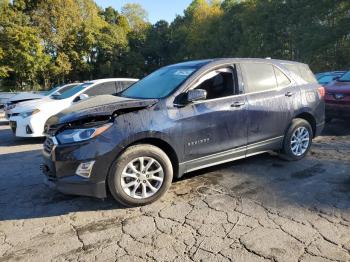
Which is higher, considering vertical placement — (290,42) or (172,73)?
(290,42)

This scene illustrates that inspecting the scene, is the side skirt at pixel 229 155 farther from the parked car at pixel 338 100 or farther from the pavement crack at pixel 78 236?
the parked car at pixel 338 100

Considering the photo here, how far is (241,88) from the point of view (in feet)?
15.9

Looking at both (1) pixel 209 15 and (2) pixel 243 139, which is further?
(1) pixel 209 15

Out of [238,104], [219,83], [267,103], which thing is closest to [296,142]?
[267,103]

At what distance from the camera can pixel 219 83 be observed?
15.6ft

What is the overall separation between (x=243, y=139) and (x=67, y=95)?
5637mm

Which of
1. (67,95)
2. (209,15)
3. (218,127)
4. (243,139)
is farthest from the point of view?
(209,15)

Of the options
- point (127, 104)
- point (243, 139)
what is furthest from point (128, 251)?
point (243, 139)

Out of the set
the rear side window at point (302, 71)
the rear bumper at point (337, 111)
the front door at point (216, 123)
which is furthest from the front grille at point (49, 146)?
the rear bumper at point (337, 111)

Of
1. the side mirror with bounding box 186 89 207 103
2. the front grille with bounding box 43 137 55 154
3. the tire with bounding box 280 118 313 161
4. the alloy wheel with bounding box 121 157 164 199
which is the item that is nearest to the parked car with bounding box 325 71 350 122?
the tire with bounding box 280 118 313 161

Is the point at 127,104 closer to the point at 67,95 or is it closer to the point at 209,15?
the point at 67,95

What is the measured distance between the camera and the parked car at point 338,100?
7.79m

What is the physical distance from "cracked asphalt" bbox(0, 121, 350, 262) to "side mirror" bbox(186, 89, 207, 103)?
3.90ft

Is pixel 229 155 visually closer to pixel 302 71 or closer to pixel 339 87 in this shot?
pixel 302 71
